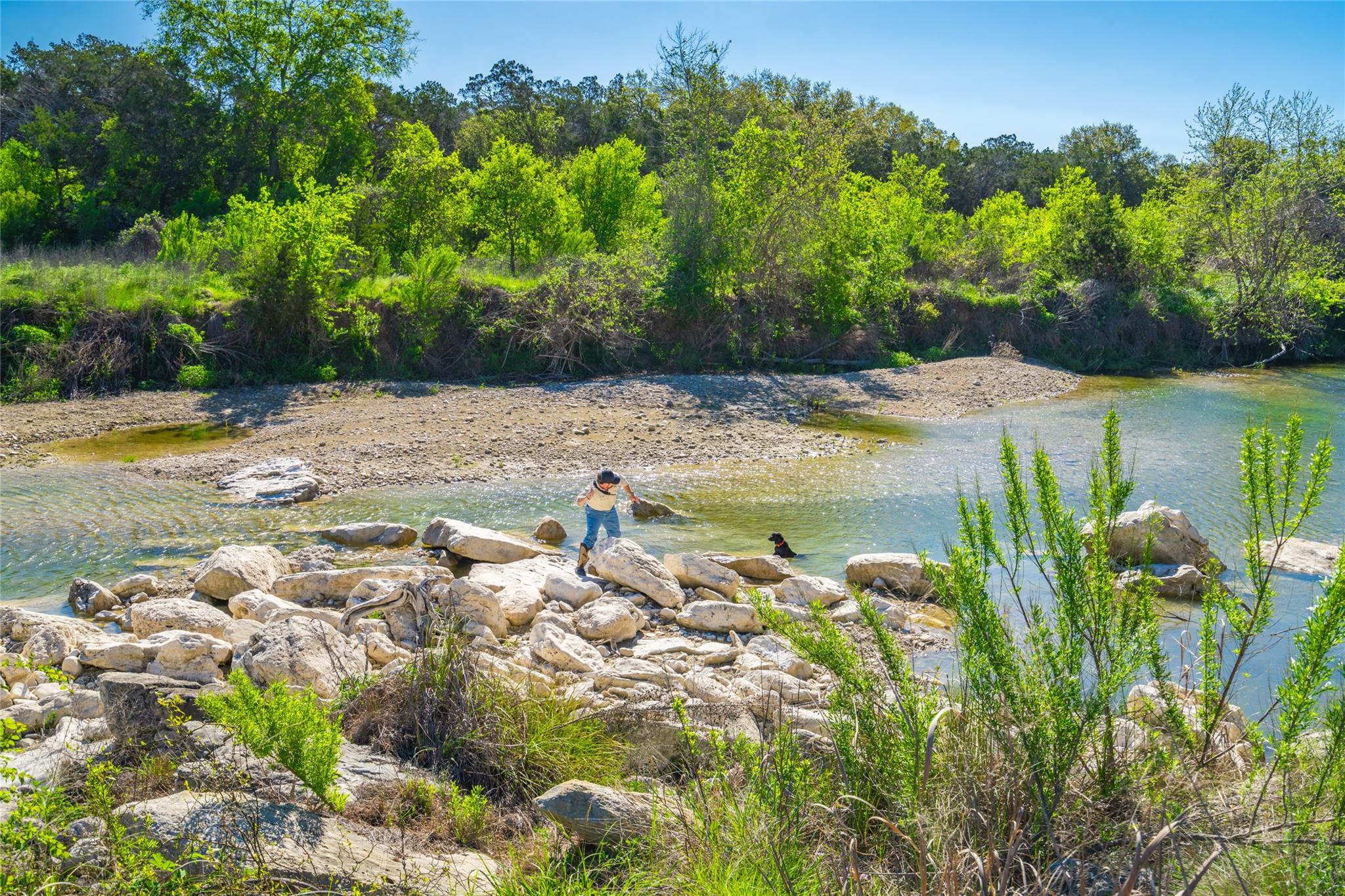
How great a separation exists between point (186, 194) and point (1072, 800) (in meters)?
34.9

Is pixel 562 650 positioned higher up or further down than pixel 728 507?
higher up

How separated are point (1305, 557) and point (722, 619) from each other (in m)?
7.20

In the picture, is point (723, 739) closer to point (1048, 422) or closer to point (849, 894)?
point (849, 894)

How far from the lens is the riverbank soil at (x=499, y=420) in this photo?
1534 centimetres

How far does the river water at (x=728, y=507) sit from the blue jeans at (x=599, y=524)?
0.99 meters

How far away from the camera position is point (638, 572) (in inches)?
361

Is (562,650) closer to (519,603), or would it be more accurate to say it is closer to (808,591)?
(519,603)

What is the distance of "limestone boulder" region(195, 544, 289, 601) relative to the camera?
29.6ft

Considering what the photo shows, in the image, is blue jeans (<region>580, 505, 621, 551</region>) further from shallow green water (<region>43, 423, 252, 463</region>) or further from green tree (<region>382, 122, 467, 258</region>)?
green tree (<region>382, 122, 467, 258</region>)

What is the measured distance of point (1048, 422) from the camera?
20.2 m

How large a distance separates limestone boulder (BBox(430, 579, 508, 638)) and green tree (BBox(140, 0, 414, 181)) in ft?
97.7

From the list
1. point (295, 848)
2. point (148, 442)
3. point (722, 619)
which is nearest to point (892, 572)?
A: point (722, 619)

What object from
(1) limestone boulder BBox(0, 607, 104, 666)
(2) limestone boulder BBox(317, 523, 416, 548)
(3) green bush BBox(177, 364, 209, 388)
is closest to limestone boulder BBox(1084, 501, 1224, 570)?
(2) limestone boulder BBox(317, 523, 416, 548)

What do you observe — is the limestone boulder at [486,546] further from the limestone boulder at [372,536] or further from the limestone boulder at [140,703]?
the limestone boulder at [140,703]
